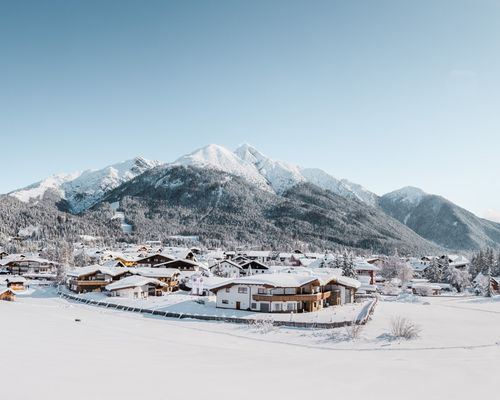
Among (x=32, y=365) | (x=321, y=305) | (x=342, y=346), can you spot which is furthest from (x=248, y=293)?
(x=32, y=365)

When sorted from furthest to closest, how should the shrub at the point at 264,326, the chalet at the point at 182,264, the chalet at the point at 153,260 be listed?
the chalet at the point at 153,260, the chalet at the point at 182,264, the shrub at the point at 264,326

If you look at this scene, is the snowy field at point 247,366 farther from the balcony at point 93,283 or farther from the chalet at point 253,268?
the chalet at point 253,268

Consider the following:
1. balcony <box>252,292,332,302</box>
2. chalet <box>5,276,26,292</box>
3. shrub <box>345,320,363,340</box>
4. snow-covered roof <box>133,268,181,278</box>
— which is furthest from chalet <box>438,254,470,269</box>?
chalet <box>5,276,26,292</box>

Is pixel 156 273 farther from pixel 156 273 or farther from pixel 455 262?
pixel 455 262

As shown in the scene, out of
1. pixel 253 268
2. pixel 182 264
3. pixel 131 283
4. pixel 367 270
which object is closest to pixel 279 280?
pixel 131 283

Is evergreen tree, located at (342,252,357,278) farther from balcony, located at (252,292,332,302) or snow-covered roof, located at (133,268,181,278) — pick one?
balcony, located at (252,292,332,302)

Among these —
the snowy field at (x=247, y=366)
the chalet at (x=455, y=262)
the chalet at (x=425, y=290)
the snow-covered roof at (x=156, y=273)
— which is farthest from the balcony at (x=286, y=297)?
the chalet at (x=455, y=262)
